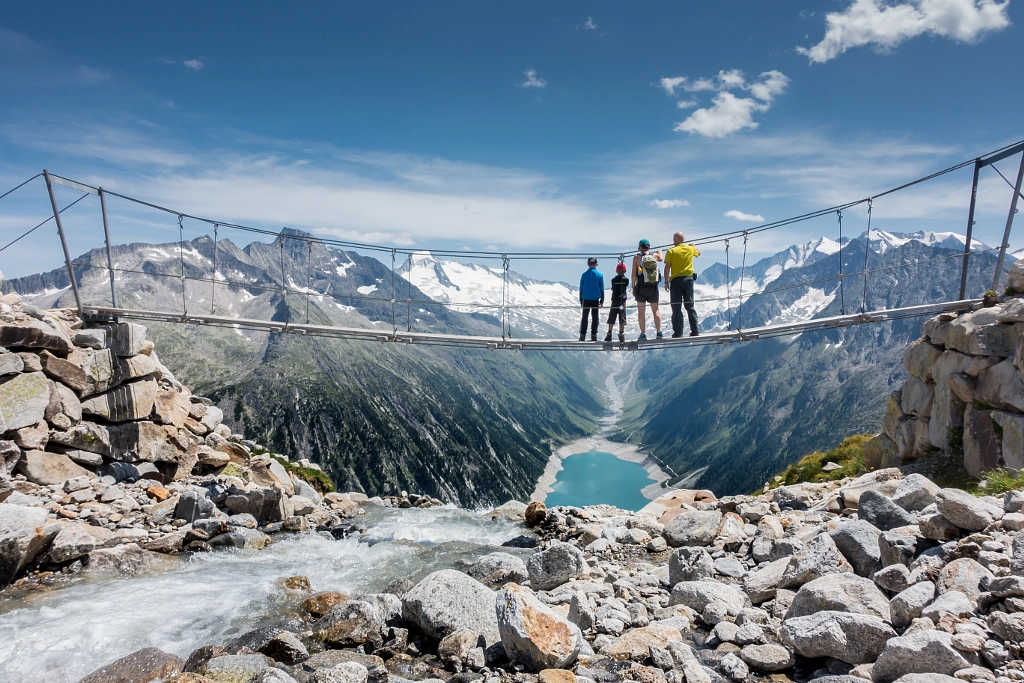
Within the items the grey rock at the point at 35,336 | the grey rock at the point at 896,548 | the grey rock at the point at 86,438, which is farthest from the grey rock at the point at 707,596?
the grey rock at the point at 35,336

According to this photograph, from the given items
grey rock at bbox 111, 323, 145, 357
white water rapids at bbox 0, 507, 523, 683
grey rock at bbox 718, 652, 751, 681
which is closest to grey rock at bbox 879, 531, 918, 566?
grey rock at bbox 718, 652, 751, 681

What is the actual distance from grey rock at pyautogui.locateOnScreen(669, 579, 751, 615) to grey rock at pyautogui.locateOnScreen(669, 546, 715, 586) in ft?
3.31

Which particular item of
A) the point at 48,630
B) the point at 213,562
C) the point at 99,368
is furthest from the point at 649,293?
the point at 99,368

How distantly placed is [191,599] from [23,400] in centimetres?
916

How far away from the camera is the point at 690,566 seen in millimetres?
11586

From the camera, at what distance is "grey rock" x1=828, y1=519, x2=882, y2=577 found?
374 inches

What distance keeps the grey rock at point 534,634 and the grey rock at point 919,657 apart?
3.60m

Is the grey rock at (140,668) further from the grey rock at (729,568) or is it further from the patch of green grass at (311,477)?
the patch of green grass at (311,477)

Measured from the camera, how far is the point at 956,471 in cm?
1513

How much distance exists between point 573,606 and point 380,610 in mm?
3539

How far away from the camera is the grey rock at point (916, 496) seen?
11.0 m

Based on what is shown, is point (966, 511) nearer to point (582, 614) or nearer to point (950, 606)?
point (950, 606)

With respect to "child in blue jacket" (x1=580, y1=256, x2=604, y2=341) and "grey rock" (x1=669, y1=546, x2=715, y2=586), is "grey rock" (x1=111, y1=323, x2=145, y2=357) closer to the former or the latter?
"child in blue jacket" (x1=580, y1=256, x2=604, y2=341)

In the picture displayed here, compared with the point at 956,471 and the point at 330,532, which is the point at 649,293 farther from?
the point at 330,532
